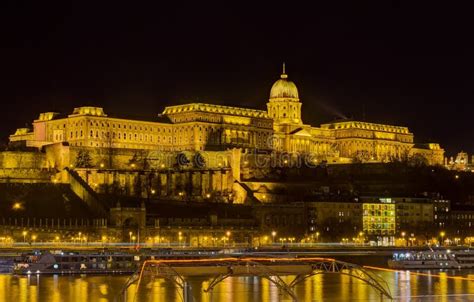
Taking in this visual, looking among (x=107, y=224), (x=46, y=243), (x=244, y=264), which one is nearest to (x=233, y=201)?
(x=107, y=224)

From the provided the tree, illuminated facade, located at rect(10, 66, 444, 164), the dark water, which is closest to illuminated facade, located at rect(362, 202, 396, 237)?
the tree

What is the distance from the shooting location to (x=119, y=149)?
162m

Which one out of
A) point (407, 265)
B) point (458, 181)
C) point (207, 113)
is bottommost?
point (407, 265)

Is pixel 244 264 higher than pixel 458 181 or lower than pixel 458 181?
lower

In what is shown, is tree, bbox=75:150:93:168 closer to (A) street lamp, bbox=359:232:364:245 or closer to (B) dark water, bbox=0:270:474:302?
(A) street lamp, bbox=359:232:364:245

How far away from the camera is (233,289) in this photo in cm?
6812

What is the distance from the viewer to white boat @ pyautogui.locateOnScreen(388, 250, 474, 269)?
87125mm

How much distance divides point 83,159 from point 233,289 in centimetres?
8428

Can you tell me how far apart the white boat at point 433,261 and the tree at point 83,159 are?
64559 mm

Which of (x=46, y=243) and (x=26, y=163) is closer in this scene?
(x=46, y=243)

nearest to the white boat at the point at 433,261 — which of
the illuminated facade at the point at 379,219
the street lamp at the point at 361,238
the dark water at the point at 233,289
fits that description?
the dark water at the point at 233,289

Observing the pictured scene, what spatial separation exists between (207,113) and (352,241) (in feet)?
206

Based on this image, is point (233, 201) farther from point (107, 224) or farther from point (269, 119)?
point (269, 119)

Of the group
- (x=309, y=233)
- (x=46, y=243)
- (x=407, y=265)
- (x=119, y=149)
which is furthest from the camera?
(x=119, y=149)
